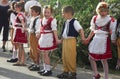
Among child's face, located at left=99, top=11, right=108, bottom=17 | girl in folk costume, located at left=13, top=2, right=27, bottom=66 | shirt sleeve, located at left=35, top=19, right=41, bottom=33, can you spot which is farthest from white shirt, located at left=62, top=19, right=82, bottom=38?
girl in folk costume, located at left=13, top=2, right=27, bottom=66

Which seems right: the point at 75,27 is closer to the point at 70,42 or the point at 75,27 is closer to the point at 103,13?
the point at 70,42

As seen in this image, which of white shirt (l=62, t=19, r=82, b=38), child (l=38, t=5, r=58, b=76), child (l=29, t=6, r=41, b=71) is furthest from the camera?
child (l=29, t=6, r=41, b=71)

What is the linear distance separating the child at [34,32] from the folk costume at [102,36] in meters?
1.63

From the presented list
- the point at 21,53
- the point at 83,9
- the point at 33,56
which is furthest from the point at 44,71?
the point at 83,9

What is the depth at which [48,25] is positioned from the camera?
8.64m

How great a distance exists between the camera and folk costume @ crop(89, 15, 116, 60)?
7762 mm

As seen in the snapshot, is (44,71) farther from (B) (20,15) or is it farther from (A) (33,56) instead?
(B) (20,15)

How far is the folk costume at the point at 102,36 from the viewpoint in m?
7.76

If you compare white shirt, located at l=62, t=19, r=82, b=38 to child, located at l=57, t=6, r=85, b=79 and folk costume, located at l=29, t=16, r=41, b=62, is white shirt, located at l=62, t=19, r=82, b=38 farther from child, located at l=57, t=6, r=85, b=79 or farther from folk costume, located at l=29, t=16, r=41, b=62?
folk costume, located at l=29, t=16, r=41, b=62

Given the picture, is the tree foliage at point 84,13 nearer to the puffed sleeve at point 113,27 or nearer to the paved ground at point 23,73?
the paved ground at point 23,73

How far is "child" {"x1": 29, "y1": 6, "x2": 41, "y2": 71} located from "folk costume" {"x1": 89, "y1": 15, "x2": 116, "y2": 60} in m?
1.63

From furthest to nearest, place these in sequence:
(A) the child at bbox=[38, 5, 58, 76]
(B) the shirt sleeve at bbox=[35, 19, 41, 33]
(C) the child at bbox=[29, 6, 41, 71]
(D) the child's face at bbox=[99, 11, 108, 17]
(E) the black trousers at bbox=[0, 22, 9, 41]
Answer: (E) the black trousers at bbox=[0, 22, 9, 41]
(C) the child at bbox=[29, 6, 41, 71]
(B) the shirt sleeve at bbox=[35, 19, 41, 33]
(A) the child at bbox=[38, 5, 58, 76]
(D) the child's face at bbox=[99, 11, 108, 17]

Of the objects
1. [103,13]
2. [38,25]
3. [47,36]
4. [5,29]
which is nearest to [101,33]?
[103,13]

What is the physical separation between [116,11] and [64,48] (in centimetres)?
187
